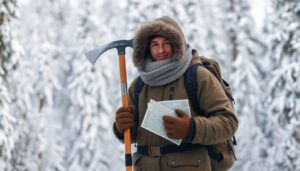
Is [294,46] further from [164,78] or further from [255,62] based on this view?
[164,78]

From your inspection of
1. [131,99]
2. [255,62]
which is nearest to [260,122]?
[255,62]

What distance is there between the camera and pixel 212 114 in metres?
4.81

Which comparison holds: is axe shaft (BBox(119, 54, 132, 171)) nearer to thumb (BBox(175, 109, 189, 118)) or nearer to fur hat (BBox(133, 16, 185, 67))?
fur hat (BBox(133, 16, 185, 67))

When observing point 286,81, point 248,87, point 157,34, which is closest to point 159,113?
point 157,34

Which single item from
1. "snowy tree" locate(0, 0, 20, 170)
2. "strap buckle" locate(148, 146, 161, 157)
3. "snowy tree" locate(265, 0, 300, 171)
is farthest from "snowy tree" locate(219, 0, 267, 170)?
"strap buckle" locate(148, 146, 161, 157)

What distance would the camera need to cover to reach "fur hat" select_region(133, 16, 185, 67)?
4.96 metres

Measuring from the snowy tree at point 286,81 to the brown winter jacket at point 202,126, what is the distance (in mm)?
18679

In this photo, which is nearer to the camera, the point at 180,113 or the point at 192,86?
the point at 180,113

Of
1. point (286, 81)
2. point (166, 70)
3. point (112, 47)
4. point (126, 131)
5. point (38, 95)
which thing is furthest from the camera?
point (38, 95)

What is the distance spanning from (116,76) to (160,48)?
3891cm

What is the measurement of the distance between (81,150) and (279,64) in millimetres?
15141

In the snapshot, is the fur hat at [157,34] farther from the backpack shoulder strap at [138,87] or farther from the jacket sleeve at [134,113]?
the jacket sleeve at [134,113]

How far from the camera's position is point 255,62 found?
3641cm

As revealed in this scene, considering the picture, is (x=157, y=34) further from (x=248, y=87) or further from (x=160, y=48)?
(x=248, y=87)
